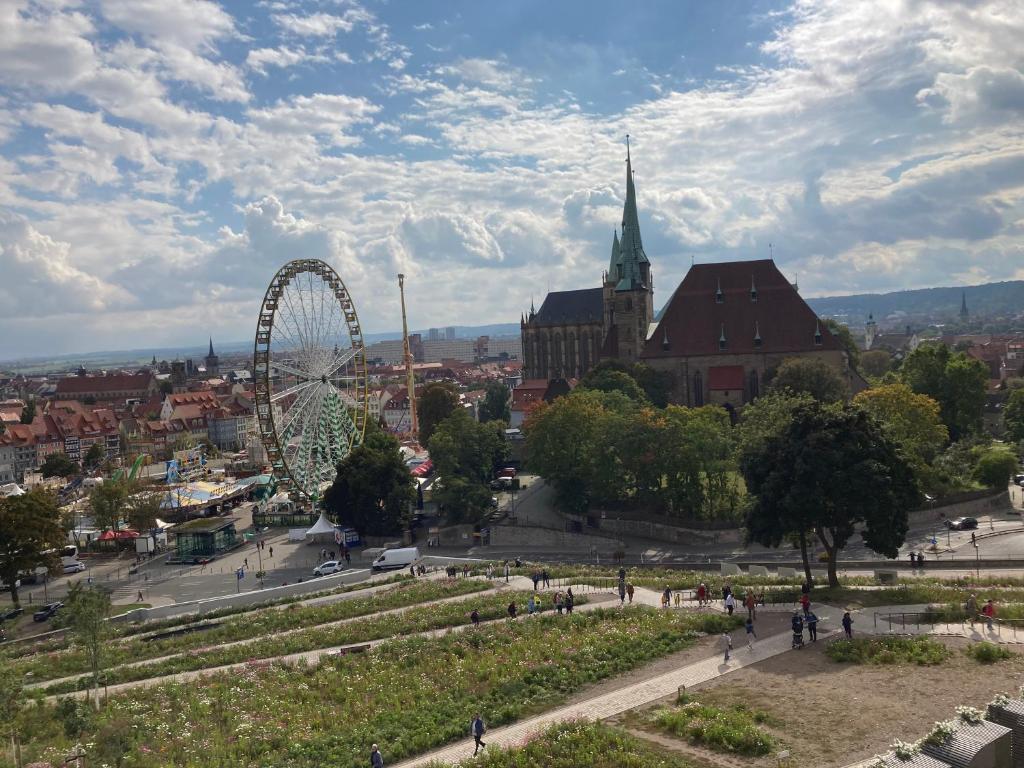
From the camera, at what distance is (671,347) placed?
78.8 metres

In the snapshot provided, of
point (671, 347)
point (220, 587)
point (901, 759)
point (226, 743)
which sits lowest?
point (220, 587)

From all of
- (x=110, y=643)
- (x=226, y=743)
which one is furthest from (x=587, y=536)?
(x=226, y=743)

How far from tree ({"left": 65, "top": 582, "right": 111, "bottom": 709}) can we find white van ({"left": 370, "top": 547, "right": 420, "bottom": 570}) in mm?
20338

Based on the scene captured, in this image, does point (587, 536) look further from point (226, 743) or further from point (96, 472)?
point (96, 472)

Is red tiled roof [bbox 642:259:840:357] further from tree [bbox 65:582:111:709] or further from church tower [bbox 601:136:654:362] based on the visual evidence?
tree [bbox 65:582:111:709]

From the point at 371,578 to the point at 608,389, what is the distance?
30.9 m

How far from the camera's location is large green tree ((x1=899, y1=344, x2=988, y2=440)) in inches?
2468

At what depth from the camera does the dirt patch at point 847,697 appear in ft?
56.1

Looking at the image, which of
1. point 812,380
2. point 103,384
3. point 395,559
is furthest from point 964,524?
point 103,384

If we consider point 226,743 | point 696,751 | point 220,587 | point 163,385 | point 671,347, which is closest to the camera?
point 696,751

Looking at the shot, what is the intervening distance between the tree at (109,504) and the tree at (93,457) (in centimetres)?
4539

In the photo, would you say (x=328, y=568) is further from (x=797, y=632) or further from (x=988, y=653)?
(x=988, y=653)

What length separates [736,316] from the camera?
77.3m

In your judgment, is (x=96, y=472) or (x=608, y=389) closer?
(x=608, y=389)
